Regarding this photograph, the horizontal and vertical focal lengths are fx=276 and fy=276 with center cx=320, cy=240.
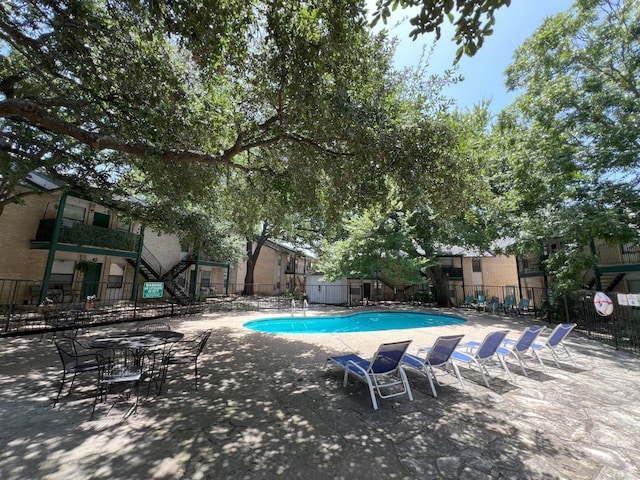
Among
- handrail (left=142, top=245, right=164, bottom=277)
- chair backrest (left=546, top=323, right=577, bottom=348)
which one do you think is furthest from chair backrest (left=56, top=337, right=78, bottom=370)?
handrail (left=142, top=245, right=164, bottom=277)

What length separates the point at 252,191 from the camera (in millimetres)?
9828

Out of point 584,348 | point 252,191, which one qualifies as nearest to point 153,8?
point 252,191

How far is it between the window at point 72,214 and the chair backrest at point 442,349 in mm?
18988

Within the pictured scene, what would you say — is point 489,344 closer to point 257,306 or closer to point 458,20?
point 458,20

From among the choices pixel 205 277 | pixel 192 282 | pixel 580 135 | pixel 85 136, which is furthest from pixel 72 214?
pixel 580 135

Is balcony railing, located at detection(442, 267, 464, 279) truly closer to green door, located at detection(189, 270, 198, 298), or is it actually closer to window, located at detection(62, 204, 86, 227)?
green door, located at detection(189, 270, 198, 298)

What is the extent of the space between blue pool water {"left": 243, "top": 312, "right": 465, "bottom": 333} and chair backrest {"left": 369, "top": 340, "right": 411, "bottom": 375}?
10052mm

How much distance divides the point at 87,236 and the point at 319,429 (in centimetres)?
1699

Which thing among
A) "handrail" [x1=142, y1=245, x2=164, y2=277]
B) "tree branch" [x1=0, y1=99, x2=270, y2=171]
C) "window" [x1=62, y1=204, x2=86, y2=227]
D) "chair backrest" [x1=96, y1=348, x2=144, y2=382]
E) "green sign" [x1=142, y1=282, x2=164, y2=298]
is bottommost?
"chair backrest" [x1=96, y1=348, x2=144, y2=382]

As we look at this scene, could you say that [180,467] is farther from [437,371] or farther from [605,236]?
[605,236]

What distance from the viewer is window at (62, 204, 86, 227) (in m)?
15.4

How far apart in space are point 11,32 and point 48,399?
6919 millimetres

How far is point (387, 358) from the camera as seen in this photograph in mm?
4617

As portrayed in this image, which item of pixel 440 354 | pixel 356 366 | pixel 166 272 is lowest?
pixel 356 366
